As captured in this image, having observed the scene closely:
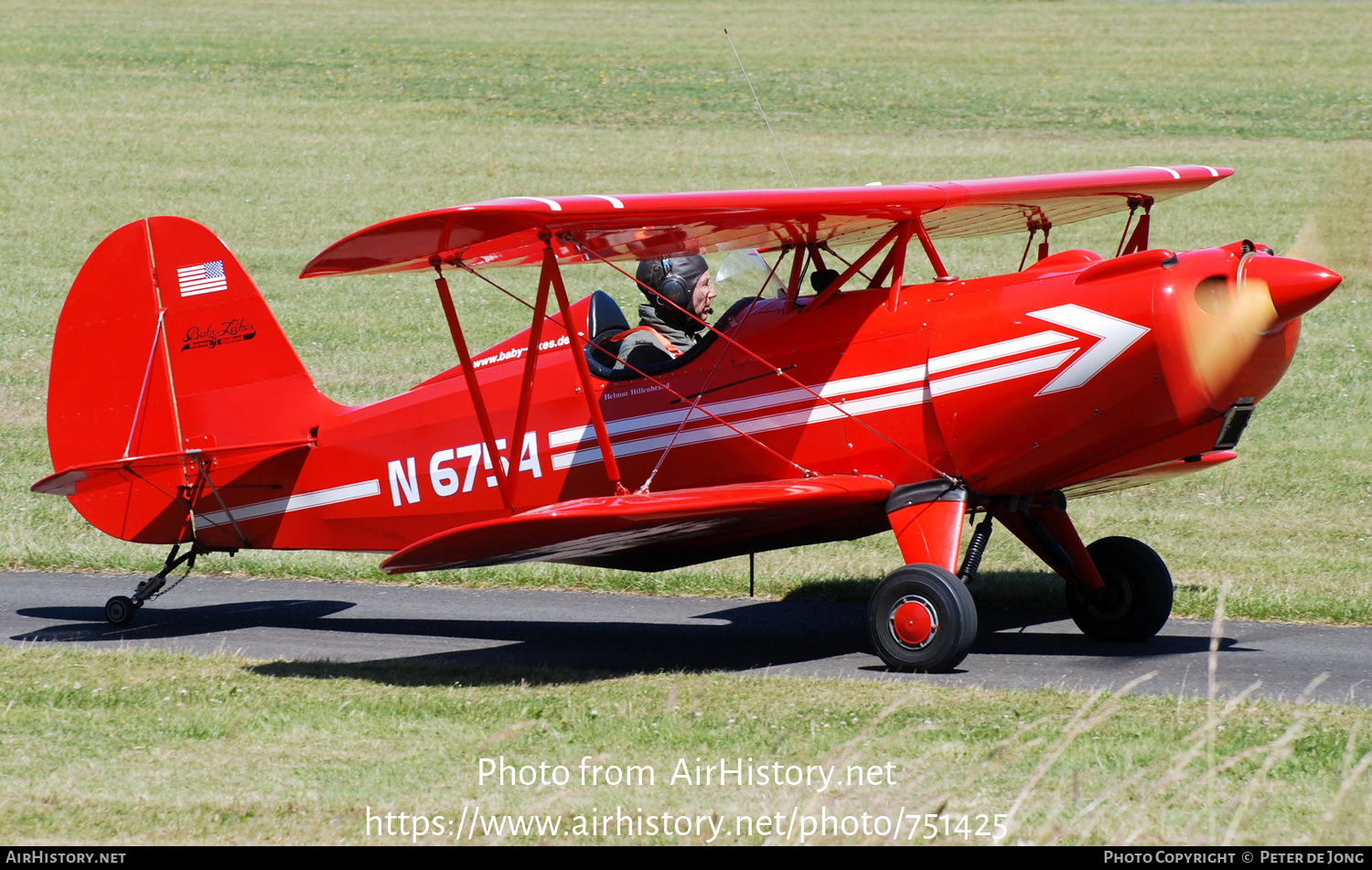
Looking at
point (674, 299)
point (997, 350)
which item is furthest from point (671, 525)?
point (674, 299)

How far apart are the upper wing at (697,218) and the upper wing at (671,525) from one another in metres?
1.36

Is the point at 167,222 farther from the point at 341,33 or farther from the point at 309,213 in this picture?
the point at 341,33

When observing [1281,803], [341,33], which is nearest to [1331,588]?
[1281,803]

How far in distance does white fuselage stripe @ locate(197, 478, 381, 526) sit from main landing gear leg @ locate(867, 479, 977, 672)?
3312 millimetres

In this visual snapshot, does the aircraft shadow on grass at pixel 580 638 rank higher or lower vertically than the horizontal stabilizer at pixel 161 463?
lower

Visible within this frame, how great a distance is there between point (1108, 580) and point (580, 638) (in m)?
3.16

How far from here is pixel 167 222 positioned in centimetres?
908

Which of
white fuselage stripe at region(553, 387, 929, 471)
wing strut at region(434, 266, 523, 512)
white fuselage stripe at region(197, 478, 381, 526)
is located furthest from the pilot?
white fuselage stripe at region(197, 478, 381, 526)

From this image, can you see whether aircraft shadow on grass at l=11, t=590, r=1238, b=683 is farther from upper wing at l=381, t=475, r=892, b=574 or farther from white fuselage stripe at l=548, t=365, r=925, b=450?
white fuselage stripe at l=548, t=365, r=925, b=450

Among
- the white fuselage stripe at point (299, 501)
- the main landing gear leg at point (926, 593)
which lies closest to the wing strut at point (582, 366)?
the main landing gear leg at point (926, 593)

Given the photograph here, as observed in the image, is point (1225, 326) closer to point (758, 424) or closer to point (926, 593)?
point (926, 593)

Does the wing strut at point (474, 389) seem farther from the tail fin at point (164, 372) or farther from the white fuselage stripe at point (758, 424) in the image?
the tail fin at point (164, 372)

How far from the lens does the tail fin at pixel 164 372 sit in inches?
Answer: 356

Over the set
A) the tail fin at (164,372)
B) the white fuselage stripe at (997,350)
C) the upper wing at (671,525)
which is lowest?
the upper wing at (671,525)
